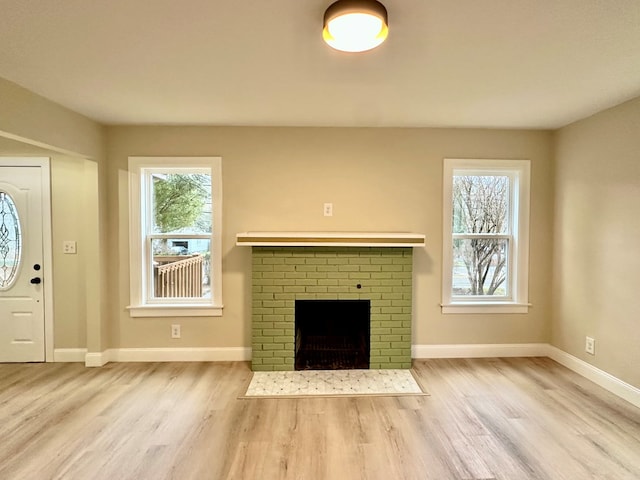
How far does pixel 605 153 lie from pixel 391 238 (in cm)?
192

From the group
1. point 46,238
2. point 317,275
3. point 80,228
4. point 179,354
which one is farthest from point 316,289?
point 46,238

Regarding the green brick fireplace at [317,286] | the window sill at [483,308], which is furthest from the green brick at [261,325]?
the window sill at [483,308]

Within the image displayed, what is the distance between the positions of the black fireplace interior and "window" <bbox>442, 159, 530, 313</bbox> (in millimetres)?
900

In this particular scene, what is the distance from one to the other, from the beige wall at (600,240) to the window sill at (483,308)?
36 centimetres

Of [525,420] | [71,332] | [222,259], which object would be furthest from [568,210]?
[71,332]

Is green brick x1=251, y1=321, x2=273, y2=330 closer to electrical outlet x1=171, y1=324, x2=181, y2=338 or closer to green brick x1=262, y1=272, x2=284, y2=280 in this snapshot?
green brick x1=262, y1=272, x2=284, y2=280

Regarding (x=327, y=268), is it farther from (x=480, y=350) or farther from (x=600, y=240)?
(x=600, y=240)

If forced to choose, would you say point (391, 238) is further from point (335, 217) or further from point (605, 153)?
point (605, 153)

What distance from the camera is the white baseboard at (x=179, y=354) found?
338 centimetres

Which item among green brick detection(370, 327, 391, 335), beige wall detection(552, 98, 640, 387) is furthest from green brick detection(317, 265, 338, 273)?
beige wall detection(552, 98, 640, 387)

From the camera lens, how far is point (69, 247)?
133 inches

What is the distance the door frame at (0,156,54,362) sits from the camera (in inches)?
131

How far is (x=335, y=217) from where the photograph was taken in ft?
→ 11.2

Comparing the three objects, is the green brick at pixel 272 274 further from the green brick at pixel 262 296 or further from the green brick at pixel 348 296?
the green brick at pixel 348 296
